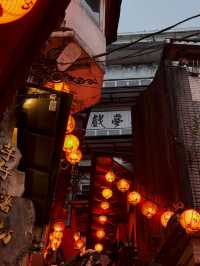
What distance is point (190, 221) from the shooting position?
9867 mm

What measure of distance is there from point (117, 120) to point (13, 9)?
2042 cm

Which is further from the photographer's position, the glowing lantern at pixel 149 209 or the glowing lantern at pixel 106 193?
the glowing lantern at pixel 106 193

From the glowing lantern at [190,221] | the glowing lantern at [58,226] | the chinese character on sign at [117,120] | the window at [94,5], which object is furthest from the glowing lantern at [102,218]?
the window at [94,5]

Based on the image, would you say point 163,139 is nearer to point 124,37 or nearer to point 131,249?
point 131,249

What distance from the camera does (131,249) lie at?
15633 millimetres

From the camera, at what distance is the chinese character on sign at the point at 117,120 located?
24900mm

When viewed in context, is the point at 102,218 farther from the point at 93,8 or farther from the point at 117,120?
the point at 93,8

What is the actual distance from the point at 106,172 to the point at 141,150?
3.21 m

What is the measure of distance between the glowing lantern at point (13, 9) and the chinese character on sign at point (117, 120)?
2002 centimetres

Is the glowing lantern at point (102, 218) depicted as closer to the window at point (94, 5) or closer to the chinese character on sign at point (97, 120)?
the chinese character on sign at point (97, 120)

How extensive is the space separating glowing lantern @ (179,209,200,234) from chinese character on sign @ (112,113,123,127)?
1500 cm

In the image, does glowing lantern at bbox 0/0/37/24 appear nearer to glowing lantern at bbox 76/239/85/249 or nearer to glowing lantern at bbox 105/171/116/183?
glowing lantern at bbox 105/171/116/183

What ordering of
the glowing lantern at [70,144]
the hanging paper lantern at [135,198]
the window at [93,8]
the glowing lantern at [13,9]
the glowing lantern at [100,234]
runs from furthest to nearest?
the glowing lantern at [100,234]
the hanging paper lantern at [135,198]
the window at [93,8]
the glowing lantern at [70,144]
the glowing lantern at [13,9]

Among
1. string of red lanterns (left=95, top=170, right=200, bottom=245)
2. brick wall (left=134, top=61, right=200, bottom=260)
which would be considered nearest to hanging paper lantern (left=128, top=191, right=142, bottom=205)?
string of red lanterns (left=95, top=170, right=200, bottom=245)
